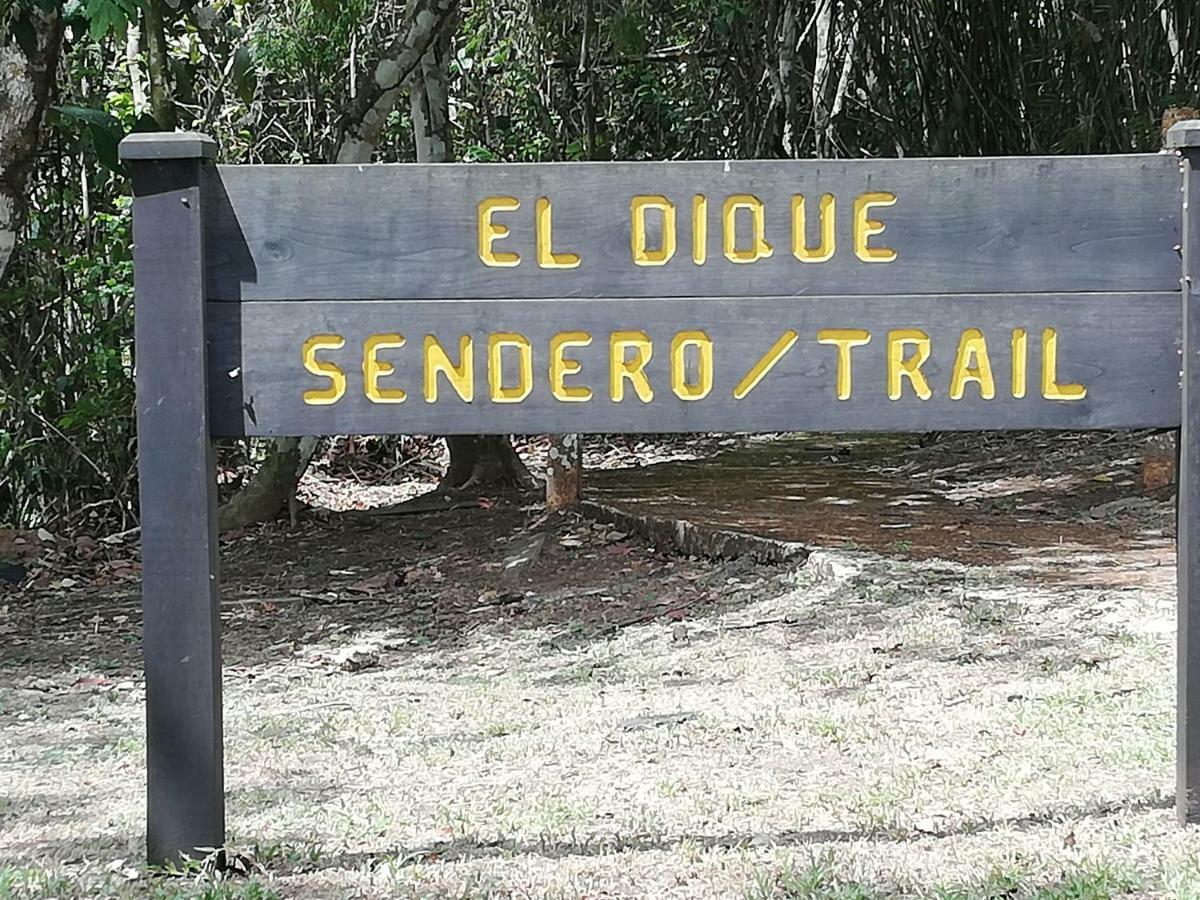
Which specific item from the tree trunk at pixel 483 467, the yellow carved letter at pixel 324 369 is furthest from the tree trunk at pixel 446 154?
the yellow carved letter at pixel 324 369

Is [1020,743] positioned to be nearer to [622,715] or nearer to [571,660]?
[622,715]

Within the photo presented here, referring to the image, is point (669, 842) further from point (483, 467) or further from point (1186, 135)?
point (483, 467)

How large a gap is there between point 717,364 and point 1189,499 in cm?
100

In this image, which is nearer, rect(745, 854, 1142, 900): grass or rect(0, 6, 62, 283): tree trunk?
rect(745, 854, 1142, 900): grass

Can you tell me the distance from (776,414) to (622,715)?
1.93 meters

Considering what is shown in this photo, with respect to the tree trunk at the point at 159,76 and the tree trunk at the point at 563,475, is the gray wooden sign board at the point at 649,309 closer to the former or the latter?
the tree trunk at the point at 159,76

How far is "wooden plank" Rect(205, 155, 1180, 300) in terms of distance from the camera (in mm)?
3027

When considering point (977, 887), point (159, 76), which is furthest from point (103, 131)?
point (977, 887)

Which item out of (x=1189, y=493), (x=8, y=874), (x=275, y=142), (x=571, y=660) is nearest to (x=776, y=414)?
(x=1189, y=493)

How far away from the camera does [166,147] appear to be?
2.94 m

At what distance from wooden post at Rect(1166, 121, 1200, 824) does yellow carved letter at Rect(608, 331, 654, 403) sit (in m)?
1.08

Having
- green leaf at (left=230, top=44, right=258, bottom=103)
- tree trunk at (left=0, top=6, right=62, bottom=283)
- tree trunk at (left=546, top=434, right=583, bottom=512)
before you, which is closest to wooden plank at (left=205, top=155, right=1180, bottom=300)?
tree trunk at (left=0, top=6, right=62, bottom=283)

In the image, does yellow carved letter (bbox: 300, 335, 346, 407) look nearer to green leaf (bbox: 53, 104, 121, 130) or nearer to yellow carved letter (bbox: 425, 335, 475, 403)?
yellow carved letter (bbox: 425, 335, 475, 403)

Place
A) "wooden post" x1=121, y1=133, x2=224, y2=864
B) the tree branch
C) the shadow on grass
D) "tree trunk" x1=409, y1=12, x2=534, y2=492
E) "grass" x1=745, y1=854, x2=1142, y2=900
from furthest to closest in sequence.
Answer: "tree trunk" x1=409, y1=12, x2=534, y2=492 < the tree branch < the shadow on grass < "wooden post" x1=121, y1=133, x2=224, y2=864 < "grass" x1=745, y1=854, x2=1142, y2=900
